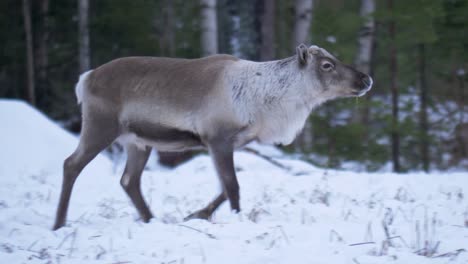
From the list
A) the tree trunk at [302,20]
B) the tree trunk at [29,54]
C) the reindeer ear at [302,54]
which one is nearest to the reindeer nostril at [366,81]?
the reindeer ear at [302,54]

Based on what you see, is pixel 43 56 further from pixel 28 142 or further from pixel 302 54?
pixel 302 54

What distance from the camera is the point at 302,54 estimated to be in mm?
5566

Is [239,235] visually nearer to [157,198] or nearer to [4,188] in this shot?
[157,198]

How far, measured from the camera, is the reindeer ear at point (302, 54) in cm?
554

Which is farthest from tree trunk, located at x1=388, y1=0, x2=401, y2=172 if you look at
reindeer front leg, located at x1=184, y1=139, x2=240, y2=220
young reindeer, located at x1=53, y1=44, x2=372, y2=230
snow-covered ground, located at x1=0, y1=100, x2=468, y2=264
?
reindeer front leg, located at x1=184, y1=139, x2=240, y2=220

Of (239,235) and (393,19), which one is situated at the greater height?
(393,19)

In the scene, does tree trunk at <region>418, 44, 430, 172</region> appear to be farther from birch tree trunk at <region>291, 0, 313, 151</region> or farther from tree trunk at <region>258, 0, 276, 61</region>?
tree trunk at <region>258, 0, 276, 61</region>

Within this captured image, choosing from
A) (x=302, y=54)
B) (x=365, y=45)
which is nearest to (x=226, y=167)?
(x=302, y=54)

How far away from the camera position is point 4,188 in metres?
6.73

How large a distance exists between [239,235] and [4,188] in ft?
12.4

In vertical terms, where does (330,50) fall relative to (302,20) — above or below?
below

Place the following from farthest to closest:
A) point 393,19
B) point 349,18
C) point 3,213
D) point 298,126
→ point 393,19 < point 349,18 < point 298,126 < point 3,213

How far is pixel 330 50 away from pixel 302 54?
4.09m

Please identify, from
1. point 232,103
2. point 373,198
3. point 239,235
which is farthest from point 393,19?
point 239,235
